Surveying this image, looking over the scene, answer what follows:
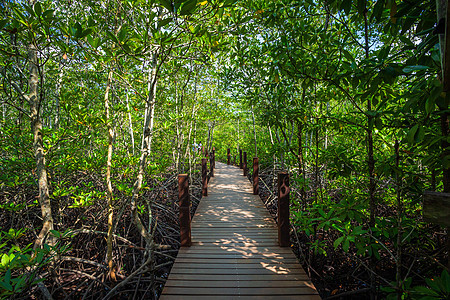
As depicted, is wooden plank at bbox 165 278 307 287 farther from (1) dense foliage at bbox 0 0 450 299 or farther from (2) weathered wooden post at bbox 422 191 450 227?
(2) weathered wooden post at bbox 422 191 450 227

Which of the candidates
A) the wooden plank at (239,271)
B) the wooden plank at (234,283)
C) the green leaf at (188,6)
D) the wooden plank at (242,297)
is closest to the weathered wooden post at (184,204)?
the wooden plank at (239,271)

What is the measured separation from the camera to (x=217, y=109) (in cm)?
770

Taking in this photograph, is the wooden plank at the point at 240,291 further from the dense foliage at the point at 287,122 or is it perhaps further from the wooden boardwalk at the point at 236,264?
the dense foliage at the point at 287,122

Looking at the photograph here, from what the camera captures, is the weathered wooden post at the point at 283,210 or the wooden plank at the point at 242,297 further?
the weathered wooden post at the point at 283,210

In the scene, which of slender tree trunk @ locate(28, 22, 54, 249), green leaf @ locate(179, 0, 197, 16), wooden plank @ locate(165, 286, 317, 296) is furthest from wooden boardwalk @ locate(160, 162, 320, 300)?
green leaf @ locate(179, 0, 197, 16)

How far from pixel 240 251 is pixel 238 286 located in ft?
2.34

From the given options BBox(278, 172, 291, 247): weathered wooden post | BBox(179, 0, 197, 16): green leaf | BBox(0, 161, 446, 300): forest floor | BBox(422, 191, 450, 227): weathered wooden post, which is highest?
BBox(179, 0, 197, 16): green leaf

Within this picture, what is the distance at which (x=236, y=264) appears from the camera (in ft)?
8.59

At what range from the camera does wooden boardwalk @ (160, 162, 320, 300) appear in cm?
214

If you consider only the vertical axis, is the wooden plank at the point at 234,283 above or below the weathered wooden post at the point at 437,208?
below

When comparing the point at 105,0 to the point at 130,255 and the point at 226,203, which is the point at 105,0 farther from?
the point at 226,203

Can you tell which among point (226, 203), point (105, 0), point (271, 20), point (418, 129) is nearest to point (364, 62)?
point (418, 129)

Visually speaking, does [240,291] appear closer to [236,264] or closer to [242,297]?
[242,297]

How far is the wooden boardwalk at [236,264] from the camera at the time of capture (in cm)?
214
